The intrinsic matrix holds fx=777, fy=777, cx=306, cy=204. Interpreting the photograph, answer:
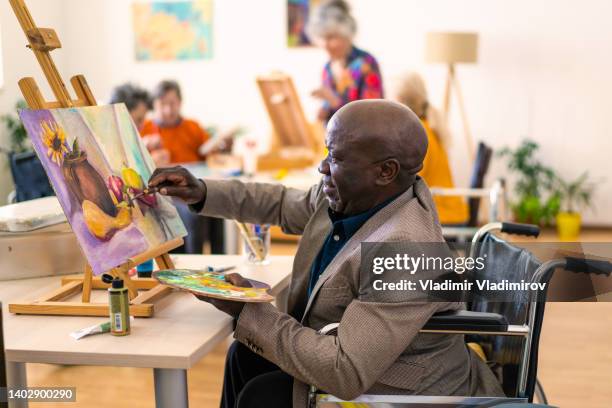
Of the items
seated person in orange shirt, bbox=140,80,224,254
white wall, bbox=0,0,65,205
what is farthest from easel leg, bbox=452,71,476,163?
white wall, bbox=0,0,65,205

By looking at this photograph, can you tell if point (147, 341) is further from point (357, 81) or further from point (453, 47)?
point (453, 47)

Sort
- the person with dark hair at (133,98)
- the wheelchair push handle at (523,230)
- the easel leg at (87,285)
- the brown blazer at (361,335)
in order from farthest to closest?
the person with dark hair at (133,98), the wheelchair push handle at (523,230), the easel leg at (87,285), the brown blazer at (361,335)

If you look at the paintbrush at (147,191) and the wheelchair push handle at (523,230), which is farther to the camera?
the wheelchair push handle at (523,230)

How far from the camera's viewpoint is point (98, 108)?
1881mm

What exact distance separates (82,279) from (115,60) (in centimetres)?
530

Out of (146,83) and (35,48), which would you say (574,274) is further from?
(146,83)

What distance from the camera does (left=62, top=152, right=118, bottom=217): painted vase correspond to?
1.69 meters

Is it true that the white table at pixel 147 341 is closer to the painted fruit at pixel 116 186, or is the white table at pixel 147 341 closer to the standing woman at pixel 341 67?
the painted fruit at pixel 116 186

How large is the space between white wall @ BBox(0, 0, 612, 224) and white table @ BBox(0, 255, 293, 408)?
4.79 m

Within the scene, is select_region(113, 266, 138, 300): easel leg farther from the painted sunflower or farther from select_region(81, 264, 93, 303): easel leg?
the painted sunflower

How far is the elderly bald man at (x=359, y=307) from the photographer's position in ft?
4.66

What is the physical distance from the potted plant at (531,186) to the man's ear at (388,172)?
4737mm

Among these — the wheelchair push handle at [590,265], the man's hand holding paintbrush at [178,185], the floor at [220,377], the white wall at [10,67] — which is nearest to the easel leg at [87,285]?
the man's hand holding paintbrush at [178,185]

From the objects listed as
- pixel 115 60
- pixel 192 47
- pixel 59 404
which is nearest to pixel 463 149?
pixel 192 47
